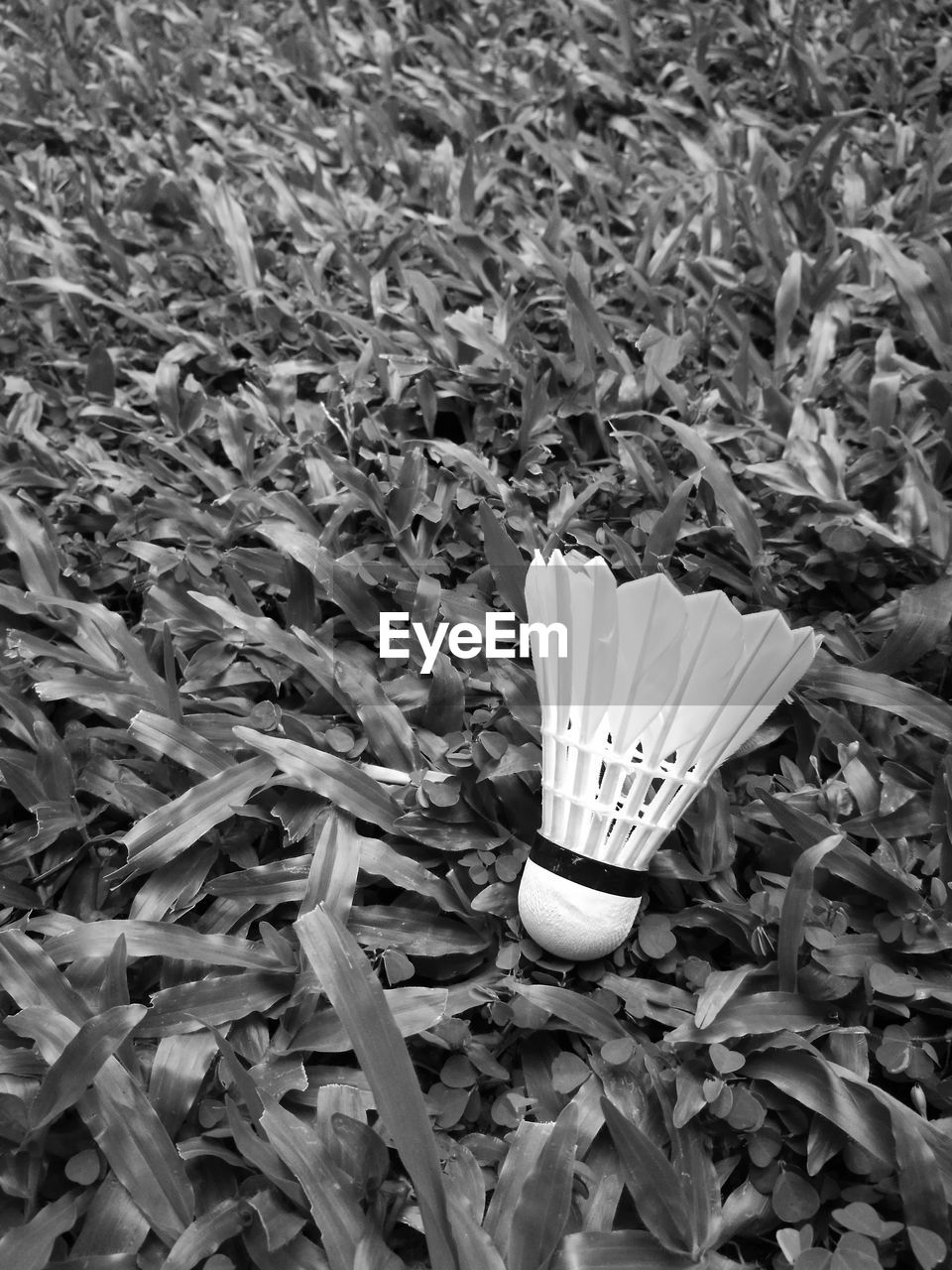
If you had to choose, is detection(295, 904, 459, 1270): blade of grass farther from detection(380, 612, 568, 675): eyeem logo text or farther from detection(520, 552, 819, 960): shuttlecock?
detection(380, 612, 568, 675): eyeem logo text

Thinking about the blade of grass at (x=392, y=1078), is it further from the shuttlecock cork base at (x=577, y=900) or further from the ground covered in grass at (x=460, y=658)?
the shuttlecock cork base at (x=577, y=900)

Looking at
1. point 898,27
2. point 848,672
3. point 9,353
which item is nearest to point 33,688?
point 9,353

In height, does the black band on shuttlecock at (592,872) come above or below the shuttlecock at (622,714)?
below

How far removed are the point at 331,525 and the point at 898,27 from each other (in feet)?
6.92

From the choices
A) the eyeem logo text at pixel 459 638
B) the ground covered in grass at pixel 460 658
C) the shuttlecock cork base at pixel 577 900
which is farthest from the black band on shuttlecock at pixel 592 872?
the eyeem logo text at pixel 459 638

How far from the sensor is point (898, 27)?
2.59 m

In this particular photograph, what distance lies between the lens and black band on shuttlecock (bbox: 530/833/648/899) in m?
1.04

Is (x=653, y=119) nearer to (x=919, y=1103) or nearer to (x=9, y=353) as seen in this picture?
(x=9, y=353)

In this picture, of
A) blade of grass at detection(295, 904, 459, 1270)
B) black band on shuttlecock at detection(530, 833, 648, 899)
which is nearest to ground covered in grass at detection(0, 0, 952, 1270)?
blade of grass at detection(295, 904, 459, 1270)

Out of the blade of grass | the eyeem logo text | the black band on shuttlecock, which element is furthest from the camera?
the eyeem logo text

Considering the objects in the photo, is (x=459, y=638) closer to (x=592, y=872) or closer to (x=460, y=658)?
(x=460, y=658)

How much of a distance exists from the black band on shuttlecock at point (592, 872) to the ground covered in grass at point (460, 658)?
12 cm

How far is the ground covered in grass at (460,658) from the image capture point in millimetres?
988

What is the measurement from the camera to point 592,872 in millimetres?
1044
